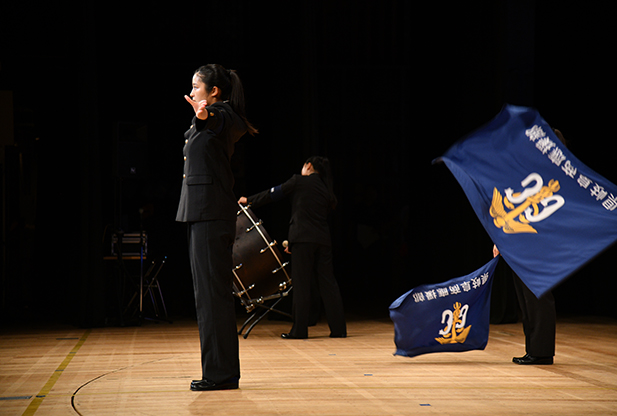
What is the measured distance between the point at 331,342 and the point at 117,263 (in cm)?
250

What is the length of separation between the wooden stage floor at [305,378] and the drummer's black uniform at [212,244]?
202mm

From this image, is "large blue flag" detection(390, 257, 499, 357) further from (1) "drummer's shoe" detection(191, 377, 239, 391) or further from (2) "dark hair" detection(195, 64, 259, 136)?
(2) "dark hair" detection(195, 64, 259, 136)

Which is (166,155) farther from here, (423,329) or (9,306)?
(423,329)

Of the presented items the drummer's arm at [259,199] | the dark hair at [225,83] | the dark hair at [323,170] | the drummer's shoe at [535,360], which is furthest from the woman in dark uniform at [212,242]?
the dark hair at [323,170]

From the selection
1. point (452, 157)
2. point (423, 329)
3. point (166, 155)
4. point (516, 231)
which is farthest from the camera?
point (166, 155)

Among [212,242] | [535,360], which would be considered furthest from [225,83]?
[535,360]

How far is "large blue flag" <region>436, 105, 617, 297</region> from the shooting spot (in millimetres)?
3084

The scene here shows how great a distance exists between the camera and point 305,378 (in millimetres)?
3535

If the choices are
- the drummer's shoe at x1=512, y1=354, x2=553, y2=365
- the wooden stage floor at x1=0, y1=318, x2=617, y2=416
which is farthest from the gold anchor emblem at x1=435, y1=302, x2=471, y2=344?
the drummer's shoe at x1=512, y1=354, x2=553, y2=365

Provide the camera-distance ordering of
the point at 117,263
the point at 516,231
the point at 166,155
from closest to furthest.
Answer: the point at 516,231
the point at 117,263
the point at 166,155

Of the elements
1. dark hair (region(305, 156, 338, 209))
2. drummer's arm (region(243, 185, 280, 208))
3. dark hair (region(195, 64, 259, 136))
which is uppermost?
dark hair (region(195, 64, 259, 136))

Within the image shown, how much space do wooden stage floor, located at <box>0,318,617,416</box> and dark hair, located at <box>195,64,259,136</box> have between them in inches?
51.3

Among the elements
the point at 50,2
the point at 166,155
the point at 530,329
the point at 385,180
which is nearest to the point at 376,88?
the point at 385,180

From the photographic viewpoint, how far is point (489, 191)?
3.38 metres
